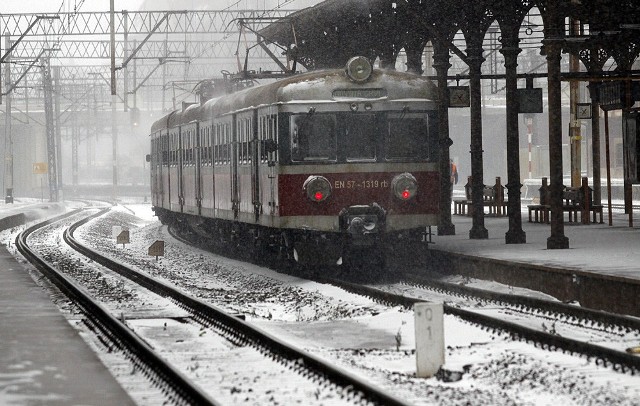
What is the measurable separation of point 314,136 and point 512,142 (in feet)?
16.0

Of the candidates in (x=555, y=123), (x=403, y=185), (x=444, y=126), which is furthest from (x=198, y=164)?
(x=555, y=123)

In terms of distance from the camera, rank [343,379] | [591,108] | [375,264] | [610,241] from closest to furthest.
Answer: [343,379] → [375,264] → [610,241] → [591,108]

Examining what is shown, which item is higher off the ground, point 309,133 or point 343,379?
point 309,133

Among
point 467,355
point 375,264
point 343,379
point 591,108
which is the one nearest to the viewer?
point 343,379

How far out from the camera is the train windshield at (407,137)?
61.2 ft

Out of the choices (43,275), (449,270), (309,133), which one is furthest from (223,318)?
(43,275)

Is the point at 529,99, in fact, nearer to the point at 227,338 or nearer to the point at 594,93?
the point at 594,93

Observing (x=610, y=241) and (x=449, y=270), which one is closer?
(x=449, y=270)

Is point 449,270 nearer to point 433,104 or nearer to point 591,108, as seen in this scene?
point 433,104

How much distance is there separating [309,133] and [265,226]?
87.9 inches

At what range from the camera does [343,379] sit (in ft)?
29.1

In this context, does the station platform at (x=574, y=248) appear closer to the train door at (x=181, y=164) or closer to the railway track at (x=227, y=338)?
the railway track at (x=227, y=338)

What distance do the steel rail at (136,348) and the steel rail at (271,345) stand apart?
973mm

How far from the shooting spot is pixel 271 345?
431 inches
